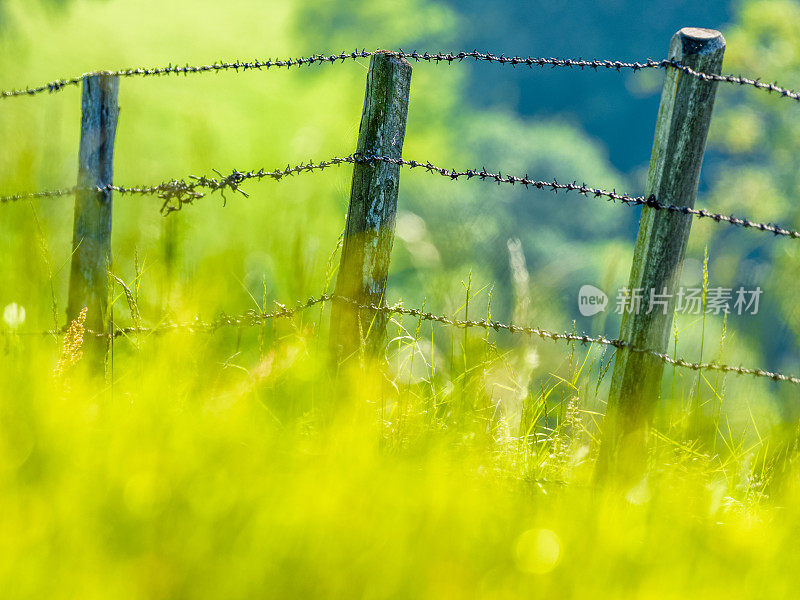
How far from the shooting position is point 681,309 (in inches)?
93.9

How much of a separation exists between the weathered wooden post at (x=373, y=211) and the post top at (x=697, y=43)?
0.79 m

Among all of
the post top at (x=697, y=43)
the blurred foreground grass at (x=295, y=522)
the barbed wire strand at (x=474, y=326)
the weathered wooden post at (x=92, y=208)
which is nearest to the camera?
the blurred foreground grass at (x=295, y=522)

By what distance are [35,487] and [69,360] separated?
0.95 meters

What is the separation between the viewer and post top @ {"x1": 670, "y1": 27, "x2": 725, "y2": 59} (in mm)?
2037

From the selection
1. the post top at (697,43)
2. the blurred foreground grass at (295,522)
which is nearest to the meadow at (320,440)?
the blurred foreground grass at (295,522)

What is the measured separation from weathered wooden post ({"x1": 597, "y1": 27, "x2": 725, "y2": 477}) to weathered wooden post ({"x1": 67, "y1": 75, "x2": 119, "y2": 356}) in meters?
1.80

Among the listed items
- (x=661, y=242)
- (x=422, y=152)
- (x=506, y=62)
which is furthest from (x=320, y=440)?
(x=422, y=152)

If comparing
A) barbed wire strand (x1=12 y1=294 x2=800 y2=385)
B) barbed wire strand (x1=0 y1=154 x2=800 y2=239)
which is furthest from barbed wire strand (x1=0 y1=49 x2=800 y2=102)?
barbed wire strand (x1=12 y1=294 x2=800 y2=385)

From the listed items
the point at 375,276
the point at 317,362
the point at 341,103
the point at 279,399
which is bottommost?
the point at 279,399

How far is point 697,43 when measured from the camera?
80.4 inches

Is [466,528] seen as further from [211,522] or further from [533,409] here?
[533,409]

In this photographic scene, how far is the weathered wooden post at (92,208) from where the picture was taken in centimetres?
261

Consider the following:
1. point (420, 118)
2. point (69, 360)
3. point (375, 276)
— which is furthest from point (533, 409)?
point (420, 118)

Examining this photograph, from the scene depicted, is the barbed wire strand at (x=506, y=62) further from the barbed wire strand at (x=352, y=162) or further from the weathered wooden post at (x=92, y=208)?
the barbed wire strand at (x=352, y=162)
